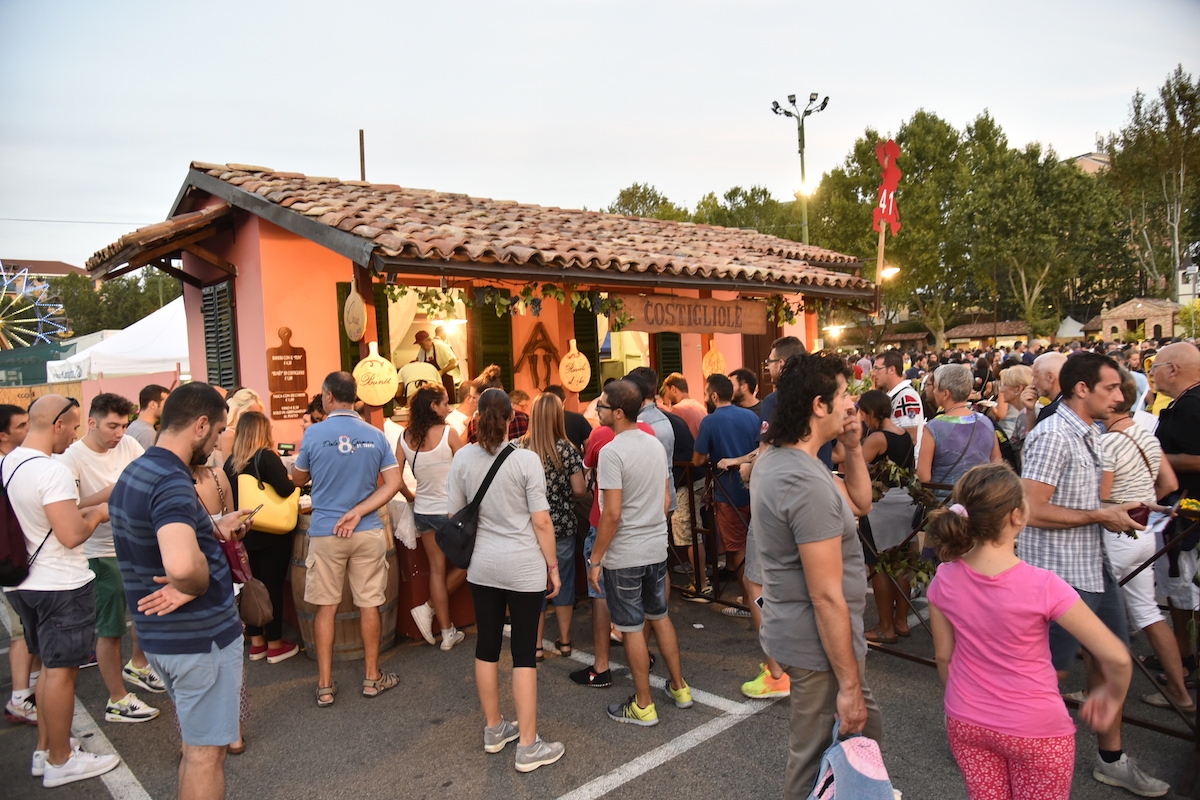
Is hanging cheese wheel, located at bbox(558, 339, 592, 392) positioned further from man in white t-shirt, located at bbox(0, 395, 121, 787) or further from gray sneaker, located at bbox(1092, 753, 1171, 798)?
gray sneaker, located at bbox(1092, 753, 1171, 798)

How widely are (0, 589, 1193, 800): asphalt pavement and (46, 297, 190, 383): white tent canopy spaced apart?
942cm

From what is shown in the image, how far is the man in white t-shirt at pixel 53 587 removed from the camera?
3.54 meters

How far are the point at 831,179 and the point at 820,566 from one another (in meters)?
38.5

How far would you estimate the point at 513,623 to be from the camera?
3.67 m

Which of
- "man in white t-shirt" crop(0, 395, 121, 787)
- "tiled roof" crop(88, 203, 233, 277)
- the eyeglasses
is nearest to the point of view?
"man in white t-shirt" crop(0, 395, 121, 787)

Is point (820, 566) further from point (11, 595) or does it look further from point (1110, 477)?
point (11, 595)

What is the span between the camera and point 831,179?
3716 centimetres

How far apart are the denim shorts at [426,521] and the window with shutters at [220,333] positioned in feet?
14.1

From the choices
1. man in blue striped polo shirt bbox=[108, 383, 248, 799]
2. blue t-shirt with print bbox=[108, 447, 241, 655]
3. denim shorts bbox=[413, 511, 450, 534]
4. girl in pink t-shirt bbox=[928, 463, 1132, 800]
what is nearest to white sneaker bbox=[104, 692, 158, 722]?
denim shorts bbox=[413, 511, 450, 534]

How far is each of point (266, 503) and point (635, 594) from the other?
2706 millimetres

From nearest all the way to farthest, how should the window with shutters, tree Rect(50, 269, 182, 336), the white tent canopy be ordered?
1. the window with shutters
2. the white tent canopy
3. tree Rect(50, 269, 182, 336)

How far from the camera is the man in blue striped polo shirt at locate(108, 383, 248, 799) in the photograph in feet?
8.70

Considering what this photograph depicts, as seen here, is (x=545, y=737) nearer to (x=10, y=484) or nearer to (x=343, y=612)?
(x=343, y=612)

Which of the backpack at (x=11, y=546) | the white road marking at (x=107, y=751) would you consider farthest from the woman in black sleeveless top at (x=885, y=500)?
the backpack at (x=11, y=546)
